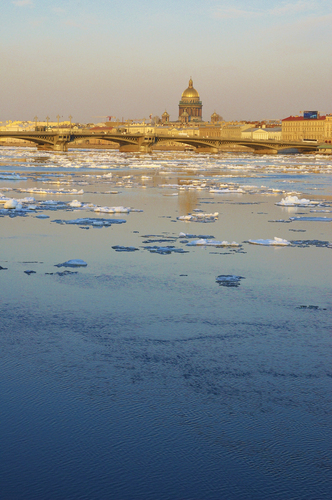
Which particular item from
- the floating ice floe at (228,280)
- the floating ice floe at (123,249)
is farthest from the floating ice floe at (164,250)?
the floating ice floe at (228,280)

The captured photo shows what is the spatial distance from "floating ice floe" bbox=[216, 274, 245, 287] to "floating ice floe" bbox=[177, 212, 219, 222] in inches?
225

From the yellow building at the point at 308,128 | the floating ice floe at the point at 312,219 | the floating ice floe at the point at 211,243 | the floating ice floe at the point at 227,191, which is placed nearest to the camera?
the floating ice floe at the point at 211,243

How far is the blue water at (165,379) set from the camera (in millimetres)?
3752

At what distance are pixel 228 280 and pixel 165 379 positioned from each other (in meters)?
3.15

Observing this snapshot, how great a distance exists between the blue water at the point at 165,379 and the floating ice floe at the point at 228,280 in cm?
10

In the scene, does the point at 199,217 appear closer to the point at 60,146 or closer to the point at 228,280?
the point at 228,280

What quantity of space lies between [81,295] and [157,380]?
7.92 ft

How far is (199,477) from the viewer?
3744 millimetres

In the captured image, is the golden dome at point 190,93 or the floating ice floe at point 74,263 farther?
the golden dome at point 190,93

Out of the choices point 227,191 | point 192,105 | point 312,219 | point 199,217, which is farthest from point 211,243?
point 192,105

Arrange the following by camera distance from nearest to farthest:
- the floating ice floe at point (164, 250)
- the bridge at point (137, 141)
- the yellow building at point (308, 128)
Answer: the floating ice floe at point (164, 250), the bridge at point (137, 141), the yellow building at point (308, 128)

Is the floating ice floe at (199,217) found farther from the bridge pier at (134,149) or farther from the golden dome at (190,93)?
the golden dome at (190,93)

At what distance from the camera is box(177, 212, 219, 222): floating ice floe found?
13875 mm

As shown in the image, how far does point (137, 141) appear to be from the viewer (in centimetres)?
7244
